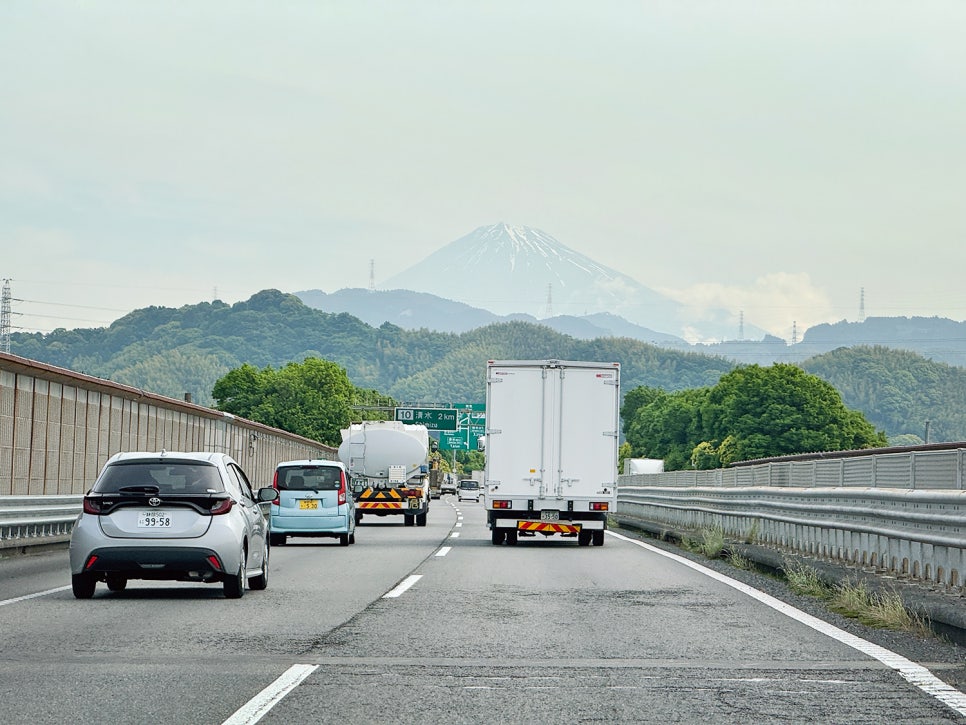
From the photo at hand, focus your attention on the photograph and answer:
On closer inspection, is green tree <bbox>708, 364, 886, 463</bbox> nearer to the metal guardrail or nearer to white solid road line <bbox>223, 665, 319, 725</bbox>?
the metal guardrail

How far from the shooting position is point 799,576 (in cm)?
1614

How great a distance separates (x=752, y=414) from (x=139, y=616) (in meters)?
102

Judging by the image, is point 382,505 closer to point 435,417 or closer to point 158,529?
point 158,529

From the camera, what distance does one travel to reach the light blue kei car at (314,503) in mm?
27406

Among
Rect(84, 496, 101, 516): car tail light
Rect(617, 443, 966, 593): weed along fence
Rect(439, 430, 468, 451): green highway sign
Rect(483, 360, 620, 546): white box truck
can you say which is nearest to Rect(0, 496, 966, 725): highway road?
Rect(84, 496, 101, 516): car tail light

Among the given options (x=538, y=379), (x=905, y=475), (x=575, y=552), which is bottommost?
(x=575, y=552)

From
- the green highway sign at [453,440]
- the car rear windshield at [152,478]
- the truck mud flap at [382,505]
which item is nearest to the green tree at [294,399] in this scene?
the green highway sign at [453,440]

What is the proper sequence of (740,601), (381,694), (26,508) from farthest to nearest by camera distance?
(26,508), (740,601), (381,694)

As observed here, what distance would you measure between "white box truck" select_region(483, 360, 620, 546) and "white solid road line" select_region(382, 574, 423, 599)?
810cm

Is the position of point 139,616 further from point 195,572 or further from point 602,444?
point 602,444

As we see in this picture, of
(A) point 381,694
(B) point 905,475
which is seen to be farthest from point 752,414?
(A) point 381,694

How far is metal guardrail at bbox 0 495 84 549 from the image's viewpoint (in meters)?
22.4

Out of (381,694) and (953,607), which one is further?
(953,607)

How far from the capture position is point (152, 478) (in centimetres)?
1529
